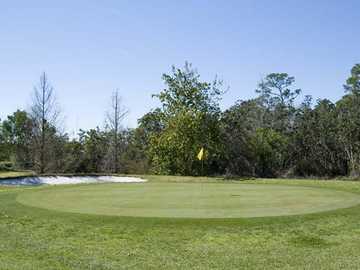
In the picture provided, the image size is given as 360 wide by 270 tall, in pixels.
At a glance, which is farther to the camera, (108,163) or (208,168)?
(108,163)

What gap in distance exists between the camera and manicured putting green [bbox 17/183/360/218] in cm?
1120

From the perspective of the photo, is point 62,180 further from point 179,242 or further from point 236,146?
point 179,242

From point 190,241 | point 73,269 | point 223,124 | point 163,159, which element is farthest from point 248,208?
point 223,124

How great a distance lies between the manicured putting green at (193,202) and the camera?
11.2 m

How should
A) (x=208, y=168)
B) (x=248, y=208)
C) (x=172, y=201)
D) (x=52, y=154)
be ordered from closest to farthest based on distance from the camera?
(x=248, y=208) < (x=172, y=201) < (x=208, y=168) < (x=52, y=154)

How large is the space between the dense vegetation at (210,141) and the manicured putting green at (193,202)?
17.6m

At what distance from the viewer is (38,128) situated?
125 feet

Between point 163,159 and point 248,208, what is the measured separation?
2285 centimetres

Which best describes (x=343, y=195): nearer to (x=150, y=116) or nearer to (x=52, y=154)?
(x=150, y=116)

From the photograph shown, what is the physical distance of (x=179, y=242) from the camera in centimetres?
857

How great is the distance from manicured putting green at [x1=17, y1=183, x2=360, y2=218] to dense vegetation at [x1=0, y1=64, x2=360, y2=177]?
57.7 feet

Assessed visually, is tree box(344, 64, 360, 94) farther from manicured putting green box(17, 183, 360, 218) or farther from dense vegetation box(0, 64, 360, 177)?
manicured putting green box(17, 183, 360, 218)

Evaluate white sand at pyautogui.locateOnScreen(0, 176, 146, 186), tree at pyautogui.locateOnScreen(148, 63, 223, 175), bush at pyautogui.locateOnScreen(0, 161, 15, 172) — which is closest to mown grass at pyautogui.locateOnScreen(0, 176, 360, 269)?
white sand at pyautogui.locateOnScreen(0, 176, 146, 186)

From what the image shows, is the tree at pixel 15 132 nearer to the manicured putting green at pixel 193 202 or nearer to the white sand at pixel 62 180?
the white sand at pixel 62 180
